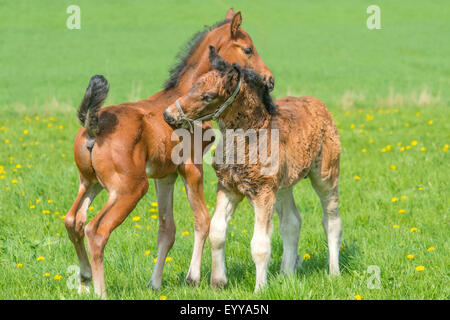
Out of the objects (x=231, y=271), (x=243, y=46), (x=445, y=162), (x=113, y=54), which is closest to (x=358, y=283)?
(x=231, y=271)

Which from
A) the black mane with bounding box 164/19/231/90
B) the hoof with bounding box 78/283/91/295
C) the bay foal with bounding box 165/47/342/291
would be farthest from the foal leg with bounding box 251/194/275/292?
the black mane with bounding box 164/19/231/90

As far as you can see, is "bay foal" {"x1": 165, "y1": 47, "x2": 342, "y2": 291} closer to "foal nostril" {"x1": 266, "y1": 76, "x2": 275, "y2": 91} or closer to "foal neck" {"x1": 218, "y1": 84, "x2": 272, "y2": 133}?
"foal neck" {"x1": 218, "y1": 84, "x2": 272, "y2": 133}

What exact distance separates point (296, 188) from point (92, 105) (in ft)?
15.2

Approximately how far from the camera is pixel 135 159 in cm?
466

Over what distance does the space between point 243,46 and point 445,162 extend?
18.0ft

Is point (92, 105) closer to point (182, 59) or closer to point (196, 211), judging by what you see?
point (182, 59)

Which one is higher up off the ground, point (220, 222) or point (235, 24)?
point (235, 24)

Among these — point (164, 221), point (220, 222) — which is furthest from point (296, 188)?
point (220, 222)

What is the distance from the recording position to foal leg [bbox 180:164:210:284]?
5.24m

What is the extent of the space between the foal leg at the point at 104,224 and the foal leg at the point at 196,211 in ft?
2.57

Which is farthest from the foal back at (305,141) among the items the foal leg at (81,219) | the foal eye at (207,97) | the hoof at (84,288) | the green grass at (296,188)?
the hoof at (84,288)
